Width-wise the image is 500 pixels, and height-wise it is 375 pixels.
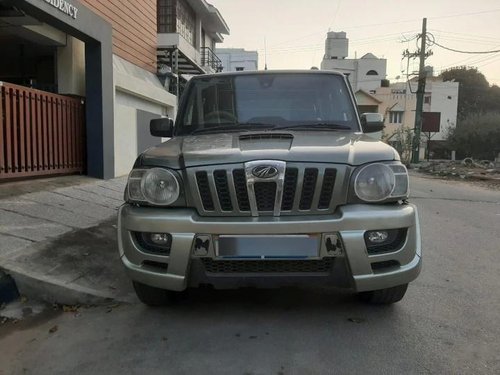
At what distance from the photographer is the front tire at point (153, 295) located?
383 cm

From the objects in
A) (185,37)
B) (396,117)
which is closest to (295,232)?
(185,37)

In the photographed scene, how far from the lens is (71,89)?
10438 mm

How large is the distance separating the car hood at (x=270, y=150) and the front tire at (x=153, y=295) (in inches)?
35.8

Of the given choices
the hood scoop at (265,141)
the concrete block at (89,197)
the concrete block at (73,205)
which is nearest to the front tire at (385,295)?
the hood scoop at (265,141)

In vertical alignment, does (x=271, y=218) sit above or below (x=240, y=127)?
below

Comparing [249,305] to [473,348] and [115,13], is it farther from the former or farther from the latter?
[115,13]

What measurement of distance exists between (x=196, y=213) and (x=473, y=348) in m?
1.97

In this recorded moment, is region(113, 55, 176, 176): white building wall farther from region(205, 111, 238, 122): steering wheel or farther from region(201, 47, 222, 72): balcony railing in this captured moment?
region(201, 47, 222, 72): balcony railing

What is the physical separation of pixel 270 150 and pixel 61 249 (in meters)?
2.67

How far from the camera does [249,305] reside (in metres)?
4.09

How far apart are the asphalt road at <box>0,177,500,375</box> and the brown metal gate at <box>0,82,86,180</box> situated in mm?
4874

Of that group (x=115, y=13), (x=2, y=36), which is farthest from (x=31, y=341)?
(x=115, y=13)

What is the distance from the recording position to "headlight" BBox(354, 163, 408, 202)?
3.41m

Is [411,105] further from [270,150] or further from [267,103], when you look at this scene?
[270,150]
